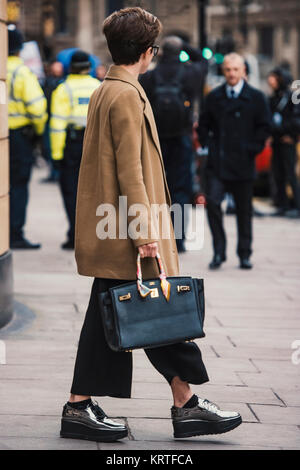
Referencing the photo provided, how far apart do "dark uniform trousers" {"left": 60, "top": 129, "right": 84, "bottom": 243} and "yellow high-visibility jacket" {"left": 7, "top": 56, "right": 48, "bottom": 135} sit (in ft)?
1.06

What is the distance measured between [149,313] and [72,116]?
18.3 feet

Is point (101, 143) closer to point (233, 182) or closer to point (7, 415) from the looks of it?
point (7, 415)

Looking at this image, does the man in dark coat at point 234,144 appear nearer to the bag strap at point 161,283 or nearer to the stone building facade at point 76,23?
the bag strap at point 161,283

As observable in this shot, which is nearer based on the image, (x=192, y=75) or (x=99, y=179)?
(x=99, y=179)

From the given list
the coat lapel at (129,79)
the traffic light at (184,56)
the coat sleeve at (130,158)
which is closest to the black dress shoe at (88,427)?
the coat sleeve at (130,158)

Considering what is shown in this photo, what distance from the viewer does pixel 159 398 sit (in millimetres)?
4848

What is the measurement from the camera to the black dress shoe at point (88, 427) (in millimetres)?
4180

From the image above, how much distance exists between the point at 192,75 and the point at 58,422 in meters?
5.48

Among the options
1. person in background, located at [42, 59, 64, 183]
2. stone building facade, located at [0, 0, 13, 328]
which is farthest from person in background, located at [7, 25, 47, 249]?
person in background, located at [42, 59, 64, 183]

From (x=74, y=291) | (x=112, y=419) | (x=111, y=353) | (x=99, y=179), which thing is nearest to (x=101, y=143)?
(x=99, y=179)

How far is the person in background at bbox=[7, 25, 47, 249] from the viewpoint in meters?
9.24

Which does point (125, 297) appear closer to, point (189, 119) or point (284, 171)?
point (189, 119)

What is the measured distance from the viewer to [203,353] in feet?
19.1

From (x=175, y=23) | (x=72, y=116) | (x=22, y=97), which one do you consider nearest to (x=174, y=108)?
(x=72, y=116)
